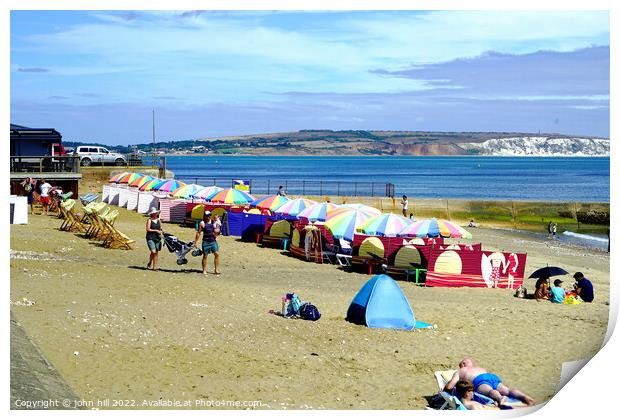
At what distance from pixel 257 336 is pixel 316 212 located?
40.8ft

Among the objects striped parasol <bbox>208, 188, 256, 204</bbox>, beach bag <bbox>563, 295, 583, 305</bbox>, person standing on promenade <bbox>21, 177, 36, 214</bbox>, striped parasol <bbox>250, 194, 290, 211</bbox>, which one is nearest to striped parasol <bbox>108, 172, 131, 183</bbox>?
person standing on promenade <bbox>21, 177, 36, 214</bbox>

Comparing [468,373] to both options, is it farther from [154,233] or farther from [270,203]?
[270,203]

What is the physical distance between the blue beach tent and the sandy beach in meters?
0.30

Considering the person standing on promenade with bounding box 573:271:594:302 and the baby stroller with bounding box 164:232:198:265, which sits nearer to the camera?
the person standing on promenade with bounding box 573:271:594:302

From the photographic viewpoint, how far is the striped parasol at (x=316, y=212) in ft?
82.2

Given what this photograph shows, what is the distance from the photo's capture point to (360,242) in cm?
2164

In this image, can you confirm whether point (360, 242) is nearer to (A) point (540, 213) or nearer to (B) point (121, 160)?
(A) point (540, 213)

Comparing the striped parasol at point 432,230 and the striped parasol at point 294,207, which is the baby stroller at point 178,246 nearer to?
the striped parasol at point 432,230

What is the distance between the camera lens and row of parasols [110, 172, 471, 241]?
72.5 ft

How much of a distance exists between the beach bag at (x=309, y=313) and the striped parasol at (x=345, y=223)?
8085 mm

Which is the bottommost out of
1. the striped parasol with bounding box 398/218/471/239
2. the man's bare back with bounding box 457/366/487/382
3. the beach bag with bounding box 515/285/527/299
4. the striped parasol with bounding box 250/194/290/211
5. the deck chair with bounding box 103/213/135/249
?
the beach bag with bounding box 515/285/527/299

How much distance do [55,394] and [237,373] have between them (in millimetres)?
2517

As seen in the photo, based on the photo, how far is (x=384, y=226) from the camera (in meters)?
22.1

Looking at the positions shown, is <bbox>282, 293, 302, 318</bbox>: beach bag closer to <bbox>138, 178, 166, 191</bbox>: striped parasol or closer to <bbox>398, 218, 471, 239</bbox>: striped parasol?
<bbox>398, 218, 471, 239</bbox>: striped parasol
